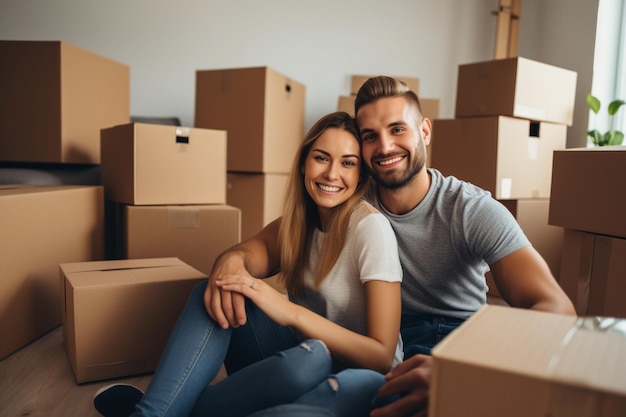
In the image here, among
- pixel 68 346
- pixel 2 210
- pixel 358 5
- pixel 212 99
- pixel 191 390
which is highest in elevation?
pixel 358 5

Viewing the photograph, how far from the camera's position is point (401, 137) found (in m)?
1.18

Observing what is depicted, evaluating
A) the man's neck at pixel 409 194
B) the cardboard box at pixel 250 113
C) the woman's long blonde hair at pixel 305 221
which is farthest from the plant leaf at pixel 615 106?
the woman's long blonde hair at pixel 305 221

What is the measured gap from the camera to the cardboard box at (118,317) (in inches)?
52.0

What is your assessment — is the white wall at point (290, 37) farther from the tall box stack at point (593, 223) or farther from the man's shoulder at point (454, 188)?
the man's shoulder at point (454, 188)

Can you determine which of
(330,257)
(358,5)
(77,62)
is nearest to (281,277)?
(330,257)

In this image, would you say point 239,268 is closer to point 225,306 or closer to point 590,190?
point 225,306

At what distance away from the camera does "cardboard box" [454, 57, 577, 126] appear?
2.16 meters

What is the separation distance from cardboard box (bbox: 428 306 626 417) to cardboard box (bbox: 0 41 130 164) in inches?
74.8

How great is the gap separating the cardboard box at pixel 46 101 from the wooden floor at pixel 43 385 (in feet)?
2.79

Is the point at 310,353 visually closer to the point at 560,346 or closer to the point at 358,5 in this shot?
the point at 560,346

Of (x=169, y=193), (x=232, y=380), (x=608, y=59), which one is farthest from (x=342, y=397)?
(x=608, y=59)

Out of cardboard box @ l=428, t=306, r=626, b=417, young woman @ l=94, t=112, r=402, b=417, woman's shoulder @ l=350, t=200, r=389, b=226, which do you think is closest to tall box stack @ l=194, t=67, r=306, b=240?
young woman @ l=94, t=112, r=402, b=417

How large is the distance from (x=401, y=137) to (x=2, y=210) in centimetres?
109

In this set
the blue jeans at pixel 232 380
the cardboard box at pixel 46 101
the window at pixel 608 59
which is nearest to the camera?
A: the blue jeans at pixel 232 380
